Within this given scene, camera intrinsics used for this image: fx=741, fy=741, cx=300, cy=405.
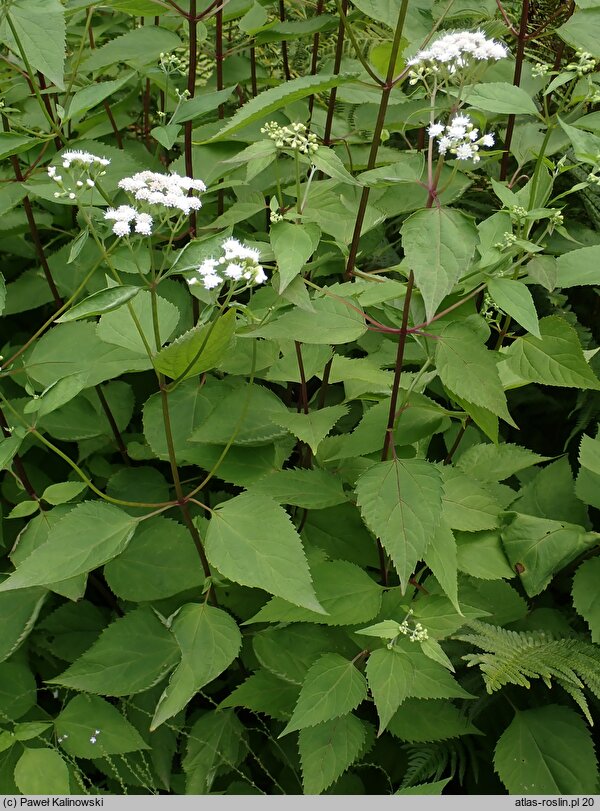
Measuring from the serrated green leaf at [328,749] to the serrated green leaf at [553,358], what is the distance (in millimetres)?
863

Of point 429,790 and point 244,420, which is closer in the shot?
point 429,790

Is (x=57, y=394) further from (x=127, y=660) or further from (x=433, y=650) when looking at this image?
(x=433, y=650)

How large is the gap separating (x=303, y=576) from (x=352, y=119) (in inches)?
58.8

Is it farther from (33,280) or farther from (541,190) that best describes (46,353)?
(541,190)

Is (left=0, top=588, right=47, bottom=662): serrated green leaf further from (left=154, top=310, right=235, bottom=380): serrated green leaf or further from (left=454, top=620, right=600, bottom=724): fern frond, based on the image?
(left=454, top=620, right=600, bottom=724): fern frond

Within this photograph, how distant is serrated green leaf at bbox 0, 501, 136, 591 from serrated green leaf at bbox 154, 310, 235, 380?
338mm

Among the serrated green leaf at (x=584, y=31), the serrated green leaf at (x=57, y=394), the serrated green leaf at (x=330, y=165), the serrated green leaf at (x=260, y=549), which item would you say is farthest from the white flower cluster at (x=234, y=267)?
the serrated green leaf at (x=584, y=31)

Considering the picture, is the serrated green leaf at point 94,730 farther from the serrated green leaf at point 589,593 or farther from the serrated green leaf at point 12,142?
the serrated green leaf at point 12,142

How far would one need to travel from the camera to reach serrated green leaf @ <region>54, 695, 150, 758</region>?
172 centimetres

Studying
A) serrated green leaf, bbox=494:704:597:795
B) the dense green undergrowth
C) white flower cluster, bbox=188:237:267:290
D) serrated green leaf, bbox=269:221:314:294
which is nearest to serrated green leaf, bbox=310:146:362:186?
the dense green undergrowth

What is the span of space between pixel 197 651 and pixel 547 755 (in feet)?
2.95

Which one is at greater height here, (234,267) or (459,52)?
(459,52)

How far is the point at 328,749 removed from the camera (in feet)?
5.31

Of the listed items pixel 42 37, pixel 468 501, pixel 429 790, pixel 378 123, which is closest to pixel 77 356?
pixel 42 37
